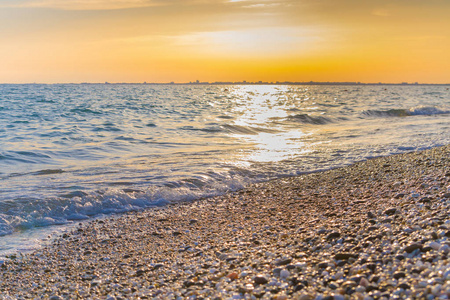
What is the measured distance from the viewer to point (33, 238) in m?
5.90

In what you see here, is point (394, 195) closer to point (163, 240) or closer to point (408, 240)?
point (408, 240)

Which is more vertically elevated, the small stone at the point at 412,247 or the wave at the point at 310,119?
the wave at the point at 310,119

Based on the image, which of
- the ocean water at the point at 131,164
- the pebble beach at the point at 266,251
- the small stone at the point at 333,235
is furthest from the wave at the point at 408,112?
the small stone at the point at 333,235

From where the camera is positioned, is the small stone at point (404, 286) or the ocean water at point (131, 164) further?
the ocean water at point (131, 164)

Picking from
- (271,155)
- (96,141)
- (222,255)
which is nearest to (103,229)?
(222,255)

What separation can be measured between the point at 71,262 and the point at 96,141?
40.1 ft

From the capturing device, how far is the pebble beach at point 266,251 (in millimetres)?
3223

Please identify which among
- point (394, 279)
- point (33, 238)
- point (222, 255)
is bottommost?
point (33, 238)

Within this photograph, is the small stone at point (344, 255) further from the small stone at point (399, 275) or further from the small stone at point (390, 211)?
the small stone at point (390, 211)

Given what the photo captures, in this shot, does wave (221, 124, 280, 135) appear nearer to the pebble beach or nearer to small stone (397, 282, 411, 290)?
the pebble beach

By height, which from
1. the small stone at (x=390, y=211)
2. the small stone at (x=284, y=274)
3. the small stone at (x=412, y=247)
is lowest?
the small stone at (x=284, y=274)

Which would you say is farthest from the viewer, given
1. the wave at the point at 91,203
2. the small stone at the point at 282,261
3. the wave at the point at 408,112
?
the wave at the point at 408,112

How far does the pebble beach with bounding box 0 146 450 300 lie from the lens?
10.6ft

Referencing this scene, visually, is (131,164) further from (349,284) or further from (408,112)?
(408,112)
